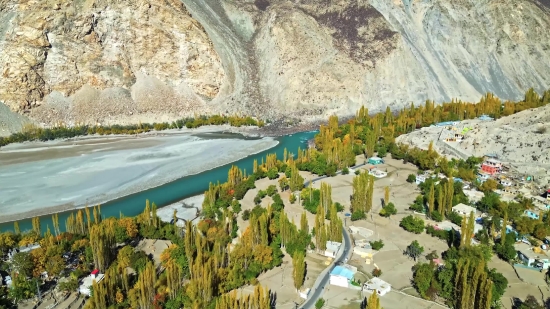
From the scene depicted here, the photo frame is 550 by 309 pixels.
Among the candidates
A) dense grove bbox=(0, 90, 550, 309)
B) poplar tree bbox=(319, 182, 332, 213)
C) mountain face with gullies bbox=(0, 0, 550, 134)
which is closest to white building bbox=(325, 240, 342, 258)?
dense grove bbox=(0, 90, 550, 309)

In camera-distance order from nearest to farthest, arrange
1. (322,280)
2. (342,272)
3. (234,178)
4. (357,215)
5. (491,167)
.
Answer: (342,272) < (322,280) < (357,215) < (491,167) < (234,178)

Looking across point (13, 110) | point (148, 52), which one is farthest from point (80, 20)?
point (13, 110)

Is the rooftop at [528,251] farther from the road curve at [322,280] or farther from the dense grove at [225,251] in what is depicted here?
the road curve at [322,280]

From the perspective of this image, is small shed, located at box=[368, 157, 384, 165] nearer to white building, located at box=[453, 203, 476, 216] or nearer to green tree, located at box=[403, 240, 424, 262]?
white building, located at box=[453, 203, 476, 216]

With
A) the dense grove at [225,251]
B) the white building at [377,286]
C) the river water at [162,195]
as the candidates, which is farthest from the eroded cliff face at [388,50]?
the white building at [377,286]

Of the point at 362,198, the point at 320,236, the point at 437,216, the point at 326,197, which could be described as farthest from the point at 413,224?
the point at 320,236

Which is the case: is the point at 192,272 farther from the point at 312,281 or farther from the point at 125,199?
the point at 125,199

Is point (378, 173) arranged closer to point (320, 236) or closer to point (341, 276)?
point (320, 236)
